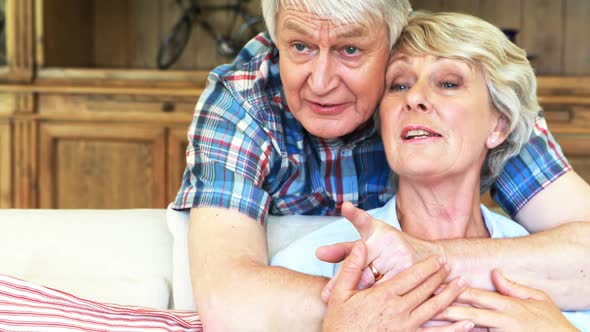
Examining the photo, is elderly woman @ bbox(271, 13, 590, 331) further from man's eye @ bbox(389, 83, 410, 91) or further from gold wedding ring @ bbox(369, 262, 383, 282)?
gold wedding ring @ bbox(369, 262, 383, 282)

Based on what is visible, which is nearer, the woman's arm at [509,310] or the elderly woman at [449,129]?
the woman's arm at [509,310]

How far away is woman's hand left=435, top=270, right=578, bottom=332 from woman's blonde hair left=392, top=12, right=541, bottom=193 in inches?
12.8

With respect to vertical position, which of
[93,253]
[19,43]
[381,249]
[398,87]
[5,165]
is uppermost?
[398,87]

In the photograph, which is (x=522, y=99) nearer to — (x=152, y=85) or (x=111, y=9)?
(x=152, y=85)

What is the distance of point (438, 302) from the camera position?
124 cm

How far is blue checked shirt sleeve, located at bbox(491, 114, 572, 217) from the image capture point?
158 centimetres

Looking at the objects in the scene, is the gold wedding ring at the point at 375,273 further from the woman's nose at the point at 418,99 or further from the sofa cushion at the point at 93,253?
the sofa cushion at the point at 93,253

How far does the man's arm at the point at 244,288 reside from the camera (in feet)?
4.21

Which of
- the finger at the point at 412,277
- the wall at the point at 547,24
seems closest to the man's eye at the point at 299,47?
the finger at the point at 412,277

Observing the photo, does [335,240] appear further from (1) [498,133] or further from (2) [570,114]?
(2) [570,114]

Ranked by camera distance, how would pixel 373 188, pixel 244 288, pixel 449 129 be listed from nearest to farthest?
pixel 244 288 < pixel 449 129 < pixel 373 188

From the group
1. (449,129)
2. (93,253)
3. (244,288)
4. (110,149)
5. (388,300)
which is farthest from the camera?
(110,149)

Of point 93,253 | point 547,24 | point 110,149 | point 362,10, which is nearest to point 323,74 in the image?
point 362,10

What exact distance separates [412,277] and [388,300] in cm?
6
